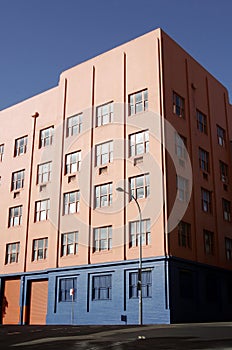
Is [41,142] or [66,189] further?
[41,142]

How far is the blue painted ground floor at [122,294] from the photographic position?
3188cm

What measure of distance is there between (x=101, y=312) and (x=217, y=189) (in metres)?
15.1

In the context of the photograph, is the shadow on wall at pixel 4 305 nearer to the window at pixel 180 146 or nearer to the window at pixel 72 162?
the window at pixel 72 162

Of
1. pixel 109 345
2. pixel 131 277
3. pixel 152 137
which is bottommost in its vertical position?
pixel 109 345

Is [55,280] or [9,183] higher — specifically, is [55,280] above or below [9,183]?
below

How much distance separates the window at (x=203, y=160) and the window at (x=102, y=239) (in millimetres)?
10037

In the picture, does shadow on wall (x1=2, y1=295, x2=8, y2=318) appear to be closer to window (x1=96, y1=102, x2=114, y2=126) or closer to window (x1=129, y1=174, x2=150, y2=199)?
window (x1=129, y1=174, x2=150, y2=199)

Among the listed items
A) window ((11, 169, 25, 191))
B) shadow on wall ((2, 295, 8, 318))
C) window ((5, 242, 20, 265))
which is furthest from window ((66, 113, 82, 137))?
shadow on wall ((2, 295, 8, 318))

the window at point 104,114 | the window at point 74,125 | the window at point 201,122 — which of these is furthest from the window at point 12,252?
the window at point 201,122

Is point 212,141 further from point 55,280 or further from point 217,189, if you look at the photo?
point 55,280

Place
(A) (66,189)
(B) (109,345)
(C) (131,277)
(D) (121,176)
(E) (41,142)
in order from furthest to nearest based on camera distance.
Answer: (E) (41,142), (A) (66,189), (D) (121,176), (C) (131,277), (B) (109,345)

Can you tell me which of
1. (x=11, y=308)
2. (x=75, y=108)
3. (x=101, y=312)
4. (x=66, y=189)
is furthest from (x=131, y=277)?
(x=75, y=108)

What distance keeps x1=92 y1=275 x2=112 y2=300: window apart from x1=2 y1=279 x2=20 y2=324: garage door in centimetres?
945

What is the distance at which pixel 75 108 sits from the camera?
42000mm
